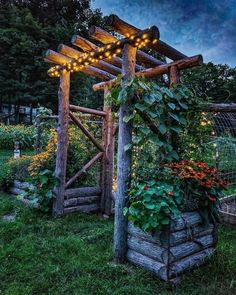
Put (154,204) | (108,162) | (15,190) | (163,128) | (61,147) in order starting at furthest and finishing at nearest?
(15,190) < (108,162) < (61,147) < (163,128) < (154,204)

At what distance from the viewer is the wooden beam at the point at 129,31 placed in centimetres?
310

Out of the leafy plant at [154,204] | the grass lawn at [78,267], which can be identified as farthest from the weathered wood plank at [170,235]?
the grass lawn at [78,267]

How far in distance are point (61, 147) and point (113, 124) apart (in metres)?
1.24

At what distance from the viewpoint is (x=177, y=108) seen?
11.7 ft

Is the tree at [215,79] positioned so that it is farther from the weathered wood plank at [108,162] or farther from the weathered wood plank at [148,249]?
the weathered wood plank at [148,249]

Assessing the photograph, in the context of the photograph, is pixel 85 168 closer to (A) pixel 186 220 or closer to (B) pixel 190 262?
(A) pixel 186 220

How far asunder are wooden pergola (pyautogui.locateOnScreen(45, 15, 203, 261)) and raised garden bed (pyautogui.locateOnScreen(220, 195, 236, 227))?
7.19 ft

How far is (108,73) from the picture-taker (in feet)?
18.8

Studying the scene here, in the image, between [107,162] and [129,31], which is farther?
[107,162]

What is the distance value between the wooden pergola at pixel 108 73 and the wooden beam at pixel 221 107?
59 centimetres

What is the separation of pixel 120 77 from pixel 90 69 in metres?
2.07

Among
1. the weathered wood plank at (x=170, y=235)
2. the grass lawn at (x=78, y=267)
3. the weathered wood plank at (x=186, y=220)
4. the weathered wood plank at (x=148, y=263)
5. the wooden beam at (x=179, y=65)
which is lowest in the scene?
the grass lawn at (x=78, y=267)

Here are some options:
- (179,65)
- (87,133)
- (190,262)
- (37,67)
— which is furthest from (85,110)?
(37,67)

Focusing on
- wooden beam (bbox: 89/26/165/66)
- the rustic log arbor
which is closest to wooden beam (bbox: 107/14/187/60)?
the rustic log arbor
